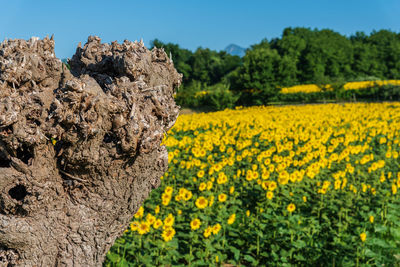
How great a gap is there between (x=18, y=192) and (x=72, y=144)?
0.46 meters

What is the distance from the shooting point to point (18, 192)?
188 centimetres

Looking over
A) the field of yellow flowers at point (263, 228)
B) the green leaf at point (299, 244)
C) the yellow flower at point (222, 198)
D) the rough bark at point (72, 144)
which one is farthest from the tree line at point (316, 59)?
the rough bark at point (72, 144)

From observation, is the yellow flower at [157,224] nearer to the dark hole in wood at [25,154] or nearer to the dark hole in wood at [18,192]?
the dark hole in wood at [18,192]

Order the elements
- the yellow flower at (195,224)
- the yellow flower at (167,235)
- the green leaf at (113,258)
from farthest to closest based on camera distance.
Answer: the yellow flower at (195,224) < the yellow flower at (167,235) < the green leaf at (113,258)

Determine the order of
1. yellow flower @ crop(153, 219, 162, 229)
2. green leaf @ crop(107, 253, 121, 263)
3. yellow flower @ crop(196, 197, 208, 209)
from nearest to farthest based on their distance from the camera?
green leaf @ crop(107, 253, 121, 263), yellow flower @ crop(153, 219, 162, 229), yellow flower @ crop(196, 197, 208, 209)

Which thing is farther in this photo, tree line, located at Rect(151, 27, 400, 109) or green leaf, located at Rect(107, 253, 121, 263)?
tree line, located at Rect(151, 27, 400, 109)

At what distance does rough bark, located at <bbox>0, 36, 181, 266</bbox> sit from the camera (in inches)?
66.6

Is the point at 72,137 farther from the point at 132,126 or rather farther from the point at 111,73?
the point at 111,73

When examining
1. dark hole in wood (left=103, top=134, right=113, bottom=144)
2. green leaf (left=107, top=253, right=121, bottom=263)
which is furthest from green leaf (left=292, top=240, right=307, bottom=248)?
dark hole in wood (left=103, top=134, right=113, bottom=144)

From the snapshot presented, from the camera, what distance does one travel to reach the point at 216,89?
1077 inches

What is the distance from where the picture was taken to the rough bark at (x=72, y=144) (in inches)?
66.6

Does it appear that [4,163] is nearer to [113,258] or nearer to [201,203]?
[113,258]

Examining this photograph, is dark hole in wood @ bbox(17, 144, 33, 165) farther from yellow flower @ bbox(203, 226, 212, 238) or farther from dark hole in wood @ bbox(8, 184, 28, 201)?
yellow flower @ bbox(203, 226, 212, 238)

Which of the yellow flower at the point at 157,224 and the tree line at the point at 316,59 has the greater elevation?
the tree line at the point at 316,59
